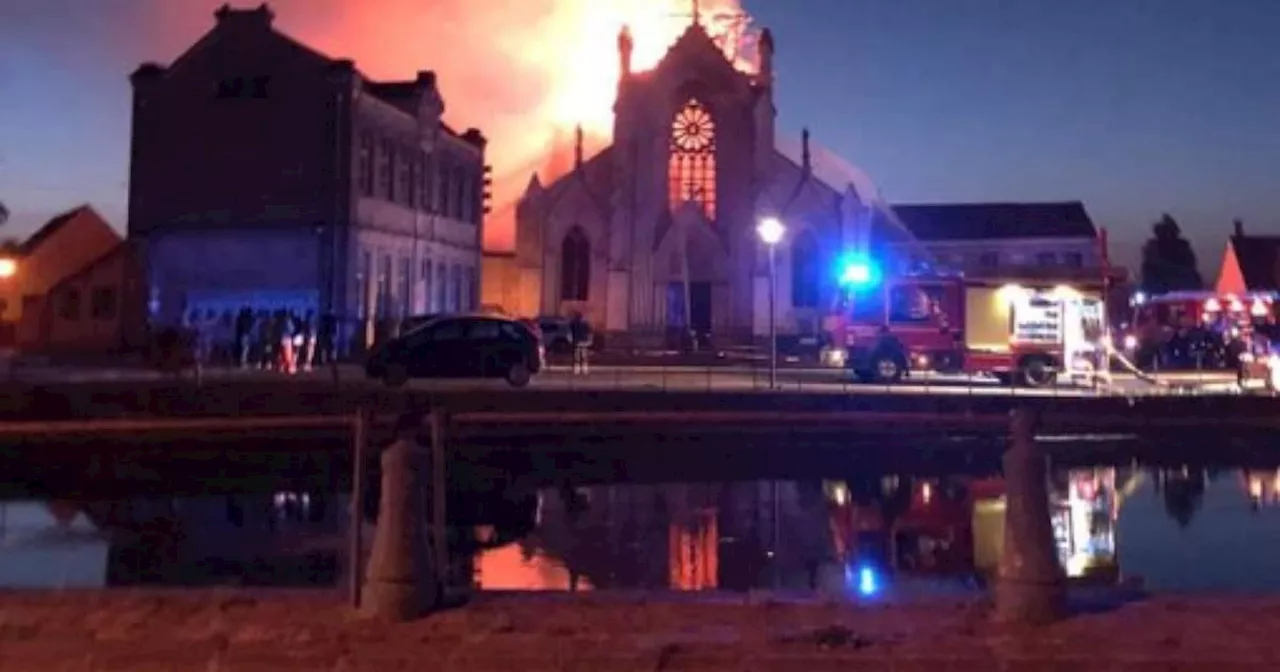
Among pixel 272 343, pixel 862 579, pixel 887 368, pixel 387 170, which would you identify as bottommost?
pixel 862 579

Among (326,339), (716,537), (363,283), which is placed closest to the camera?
(716,537)

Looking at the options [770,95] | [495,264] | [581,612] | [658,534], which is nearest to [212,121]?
[495,264]

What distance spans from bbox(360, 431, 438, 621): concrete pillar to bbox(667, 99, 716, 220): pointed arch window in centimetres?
5801

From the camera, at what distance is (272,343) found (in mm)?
37656

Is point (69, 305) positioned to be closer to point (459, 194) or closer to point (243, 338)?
point (459, 194)

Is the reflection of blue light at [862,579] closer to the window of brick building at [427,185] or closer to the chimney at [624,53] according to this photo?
the window of brick building at [427,185]

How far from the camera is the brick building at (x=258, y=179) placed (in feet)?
154

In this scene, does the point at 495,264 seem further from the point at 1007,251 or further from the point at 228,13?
the point at 1007,251

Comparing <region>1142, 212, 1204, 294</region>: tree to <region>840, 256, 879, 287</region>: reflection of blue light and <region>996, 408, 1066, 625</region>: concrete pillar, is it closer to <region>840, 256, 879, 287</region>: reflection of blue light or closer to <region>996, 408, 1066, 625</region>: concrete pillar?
<region>840, 256, 879, 287</region>: reflection of blue light

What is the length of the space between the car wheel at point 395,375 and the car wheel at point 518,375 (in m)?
2.60

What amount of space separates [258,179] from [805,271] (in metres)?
27.5

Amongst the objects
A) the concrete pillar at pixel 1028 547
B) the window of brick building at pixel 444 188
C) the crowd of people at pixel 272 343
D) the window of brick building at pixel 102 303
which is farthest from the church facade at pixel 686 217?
the concrete pillar at pixel 1028 547

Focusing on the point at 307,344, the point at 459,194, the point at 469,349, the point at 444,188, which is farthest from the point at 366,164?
the point at 469,349

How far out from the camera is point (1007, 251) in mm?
89625
